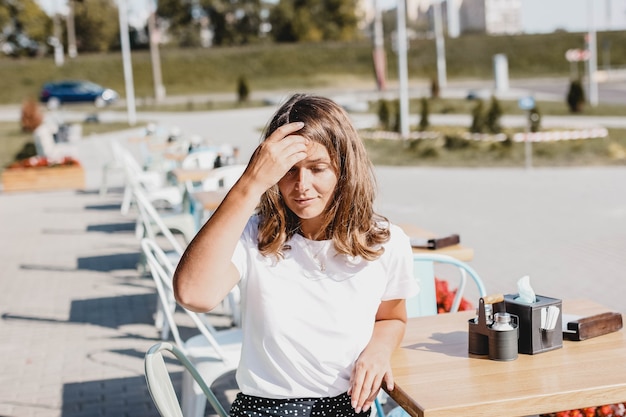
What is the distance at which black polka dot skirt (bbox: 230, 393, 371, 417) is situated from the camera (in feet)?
7.43

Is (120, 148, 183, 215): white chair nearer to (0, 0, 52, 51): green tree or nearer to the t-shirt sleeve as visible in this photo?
the t-shirt sleeve

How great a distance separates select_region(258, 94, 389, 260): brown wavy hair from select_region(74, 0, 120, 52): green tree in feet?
257

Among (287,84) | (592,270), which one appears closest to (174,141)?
(592,270)

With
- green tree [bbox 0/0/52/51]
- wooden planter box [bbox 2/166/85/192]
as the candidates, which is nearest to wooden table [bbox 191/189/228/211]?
wooden planter box [bbox 2/166/85/192]

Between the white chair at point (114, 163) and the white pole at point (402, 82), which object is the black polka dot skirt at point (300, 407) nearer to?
the white chair at point (114, 163)

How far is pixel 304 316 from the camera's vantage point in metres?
2.28

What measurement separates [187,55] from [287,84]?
8.59 metres

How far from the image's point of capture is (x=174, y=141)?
40.7 feet

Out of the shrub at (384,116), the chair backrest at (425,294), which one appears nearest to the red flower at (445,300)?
the chair backrest at (425,294)

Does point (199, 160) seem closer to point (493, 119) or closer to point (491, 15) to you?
point (493, 119)

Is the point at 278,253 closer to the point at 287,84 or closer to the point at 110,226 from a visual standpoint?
the point at 110,226

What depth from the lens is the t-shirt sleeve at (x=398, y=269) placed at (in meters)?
2.34

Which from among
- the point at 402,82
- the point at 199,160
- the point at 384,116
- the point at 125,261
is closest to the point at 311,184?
the point at 125,261

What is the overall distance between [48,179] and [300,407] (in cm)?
1320
